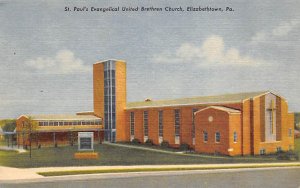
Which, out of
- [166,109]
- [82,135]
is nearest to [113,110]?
[166,109]

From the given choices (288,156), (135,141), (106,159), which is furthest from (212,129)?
(135,141)

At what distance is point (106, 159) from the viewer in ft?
70.2

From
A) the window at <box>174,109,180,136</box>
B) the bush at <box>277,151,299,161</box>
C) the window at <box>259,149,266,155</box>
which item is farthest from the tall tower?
the bush at <box>277,151,299,161</box>

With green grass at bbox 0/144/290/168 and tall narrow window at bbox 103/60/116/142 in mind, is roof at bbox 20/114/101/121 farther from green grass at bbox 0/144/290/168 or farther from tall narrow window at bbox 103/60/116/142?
green grass at bbox 0/144/290/168

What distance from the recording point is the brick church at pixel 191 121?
23297 millimetres

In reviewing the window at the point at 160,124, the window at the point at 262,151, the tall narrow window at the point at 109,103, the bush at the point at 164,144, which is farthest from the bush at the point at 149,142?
the window at the point at 262,151

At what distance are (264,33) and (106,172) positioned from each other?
9273 mm

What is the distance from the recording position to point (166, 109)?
28922 millimetres

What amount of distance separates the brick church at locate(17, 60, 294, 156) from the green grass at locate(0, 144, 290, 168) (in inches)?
54.5

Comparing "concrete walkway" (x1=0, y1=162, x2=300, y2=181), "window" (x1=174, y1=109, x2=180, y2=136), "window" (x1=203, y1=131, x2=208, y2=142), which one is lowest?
"concrete walkway" (x1=0, y1=162, x2=300, y2=181)

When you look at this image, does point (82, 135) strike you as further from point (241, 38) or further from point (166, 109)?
point (241, 38)

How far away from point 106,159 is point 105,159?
0.28 ft

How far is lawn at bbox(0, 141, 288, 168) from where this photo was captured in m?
19.7

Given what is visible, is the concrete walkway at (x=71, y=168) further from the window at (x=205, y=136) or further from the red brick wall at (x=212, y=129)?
the window at (x=205, y=136)
